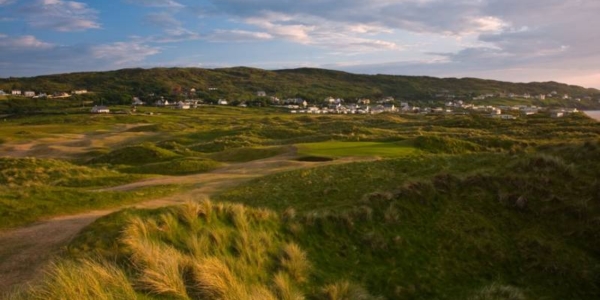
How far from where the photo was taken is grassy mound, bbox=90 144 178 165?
36875 mm

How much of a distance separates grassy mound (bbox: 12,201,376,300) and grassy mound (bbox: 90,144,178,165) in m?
26.8

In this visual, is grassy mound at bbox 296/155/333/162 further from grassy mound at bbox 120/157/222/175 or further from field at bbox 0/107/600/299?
field at bbox 0/107/600/299

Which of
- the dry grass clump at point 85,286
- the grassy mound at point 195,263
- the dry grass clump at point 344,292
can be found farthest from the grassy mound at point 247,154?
the dry grass clump at point 85,286

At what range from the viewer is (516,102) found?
183 meters

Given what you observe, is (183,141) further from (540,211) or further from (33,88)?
(33,88)

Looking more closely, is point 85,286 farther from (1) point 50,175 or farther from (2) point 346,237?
(1) point 50,175

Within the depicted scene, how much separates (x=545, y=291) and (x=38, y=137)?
63490mm

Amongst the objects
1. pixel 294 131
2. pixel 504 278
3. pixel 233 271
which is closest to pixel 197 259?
pixel 233 271

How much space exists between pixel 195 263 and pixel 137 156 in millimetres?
32263

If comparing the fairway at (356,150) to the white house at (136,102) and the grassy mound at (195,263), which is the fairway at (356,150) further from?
the white house at (136,102)

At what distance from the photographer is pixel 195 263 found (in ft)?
24.2

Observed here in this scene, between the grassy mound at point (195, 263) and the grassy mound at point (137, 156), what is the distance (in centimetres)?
2675

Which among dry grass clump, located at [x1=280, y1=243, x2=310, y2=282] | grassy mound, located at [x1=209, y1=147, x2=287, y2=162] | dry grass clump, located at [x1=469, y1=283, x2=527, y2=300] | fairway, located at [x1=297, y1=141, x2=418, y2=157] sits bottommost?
grassy mound, located at [x1=209, y1=147, x2=287, y2=162]

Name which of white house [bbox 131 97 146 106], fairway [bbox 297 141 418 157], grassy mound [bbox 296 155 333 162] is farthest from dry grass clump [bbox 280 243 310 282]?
white house [bbox 131 97 146 106]
